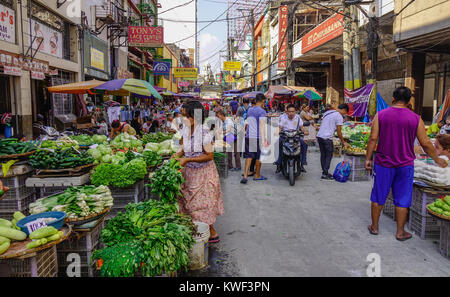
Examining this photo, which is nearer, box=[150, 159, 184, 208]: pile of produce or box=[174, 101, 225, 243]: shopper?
box=[150, 159, 184, 208]: pile of produce

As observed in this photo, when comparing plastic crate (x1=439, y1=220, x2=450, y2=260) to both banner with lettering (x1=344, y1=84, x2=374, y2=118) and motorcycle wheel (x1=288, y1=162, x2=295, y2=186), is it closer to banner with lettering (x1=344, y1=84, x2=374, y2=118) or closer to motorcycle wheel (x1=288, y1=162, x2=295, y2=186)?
motorcycle wheel (x1=288, y1=162, x2=295, y2=186)

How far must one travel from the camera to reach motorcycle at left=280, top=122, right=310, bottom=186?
7.70m

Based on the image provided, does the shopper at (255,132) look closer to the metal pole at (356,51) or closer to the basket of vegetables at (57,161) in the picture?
the basket of vegetables at (57,161)

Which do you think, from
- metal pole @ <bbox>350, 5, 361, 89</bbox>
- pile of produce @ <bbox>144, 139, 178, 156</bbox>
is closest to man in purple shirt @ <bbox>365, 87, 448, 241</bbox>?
pile of produce @ <bbox>144, 139, 178, 156</bbox>

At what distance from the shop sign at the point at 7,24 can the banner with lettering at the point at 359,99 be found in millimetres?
11824

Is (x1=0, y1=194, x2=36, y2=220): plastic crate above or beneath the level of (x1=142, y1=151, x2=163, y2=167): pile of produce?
beneath

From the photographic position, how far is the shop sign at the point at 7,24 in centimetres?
966

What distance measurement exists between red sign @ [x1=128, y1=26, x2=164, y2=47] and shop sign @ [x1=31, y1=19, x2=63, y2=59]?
3900 mm

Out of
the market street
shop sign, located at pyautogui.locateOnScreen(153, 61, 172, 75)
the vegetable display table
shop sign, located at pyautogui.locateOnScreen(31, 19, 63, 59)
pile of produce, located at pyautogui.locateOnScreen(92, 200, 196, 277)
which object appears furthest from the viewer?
shop sign, located at pyautogui.locateOnScreen(153, 61, 172, 75)

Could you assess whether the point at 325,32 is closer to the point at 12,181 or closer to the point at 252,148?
the point at 252,148

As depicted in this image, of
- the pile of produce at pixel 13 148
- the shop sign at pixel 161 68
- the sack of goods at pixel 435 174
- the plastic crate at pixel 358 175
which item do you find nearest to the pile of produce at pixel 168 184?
the pile of produce at pixel 13 148

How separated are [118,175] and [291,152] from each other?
4385 mm
